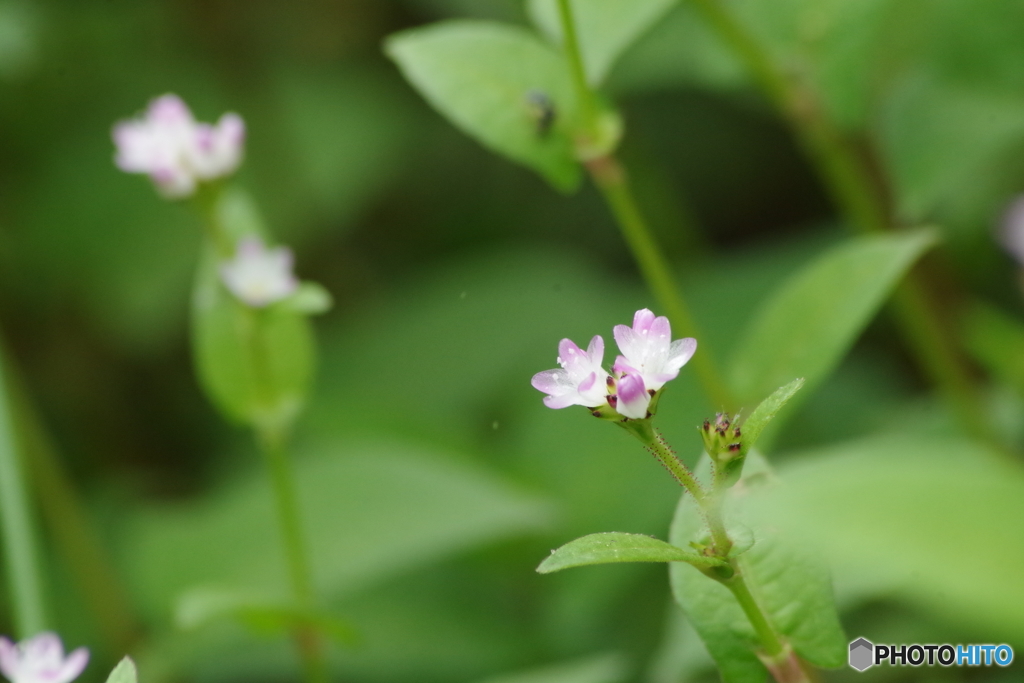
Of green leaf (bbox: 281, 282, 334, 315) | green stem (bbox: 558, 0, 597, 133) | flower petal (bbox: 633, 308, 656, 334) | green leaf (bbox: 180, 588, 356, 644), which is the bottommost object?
flower petal (bbox: 633, 308, 656, 334)

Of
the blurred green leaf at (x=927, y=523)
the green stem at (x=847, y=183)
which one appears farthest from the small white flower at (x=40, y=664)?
the green stem at (x=847, y=183)

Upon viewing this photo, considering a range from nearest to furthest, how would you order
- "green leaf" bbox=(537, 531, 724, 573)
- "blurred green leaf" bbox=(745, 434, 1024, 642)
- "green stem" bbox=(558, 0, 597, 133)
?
"blurred green leaf" bbox=(745, 434, 1024, 642)
"green leaf" bbox=(537, 531, 724, 573)
"green stem" bbox=(558, 0, 597, 133)

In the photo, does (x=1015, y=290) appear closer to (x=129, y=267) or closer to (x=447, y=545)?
(x=447, y=545)

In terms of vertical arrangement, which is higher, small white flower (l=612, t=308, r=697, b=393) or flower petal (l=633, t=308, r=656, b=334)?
flower petal (l=633, t=308, r=656, b=334)

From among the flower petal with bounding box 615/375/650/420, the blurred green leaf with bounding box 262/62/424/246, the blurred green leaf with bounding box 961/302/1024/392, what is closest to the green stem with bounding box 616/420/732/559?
the flower petal with bounding box 615/375/650/420

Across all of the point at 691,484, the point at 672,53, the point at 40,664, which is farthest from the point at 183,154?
the point at 672,53

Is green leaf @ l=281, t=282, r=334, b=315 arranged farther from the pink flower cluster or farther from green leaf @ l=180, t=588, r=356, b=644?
the pink flower cluster

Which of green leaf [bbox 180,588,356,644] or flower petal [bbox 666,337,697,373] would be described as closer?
flower petal [bbox 666,337,697,373]

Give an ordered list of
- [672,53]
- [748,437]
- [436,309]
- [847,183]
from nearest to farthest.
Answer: [748,437], [847,183], [672,53], [436,309]

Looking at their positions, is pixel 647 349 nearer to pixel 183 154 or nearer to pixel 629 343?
pixel 629 343
